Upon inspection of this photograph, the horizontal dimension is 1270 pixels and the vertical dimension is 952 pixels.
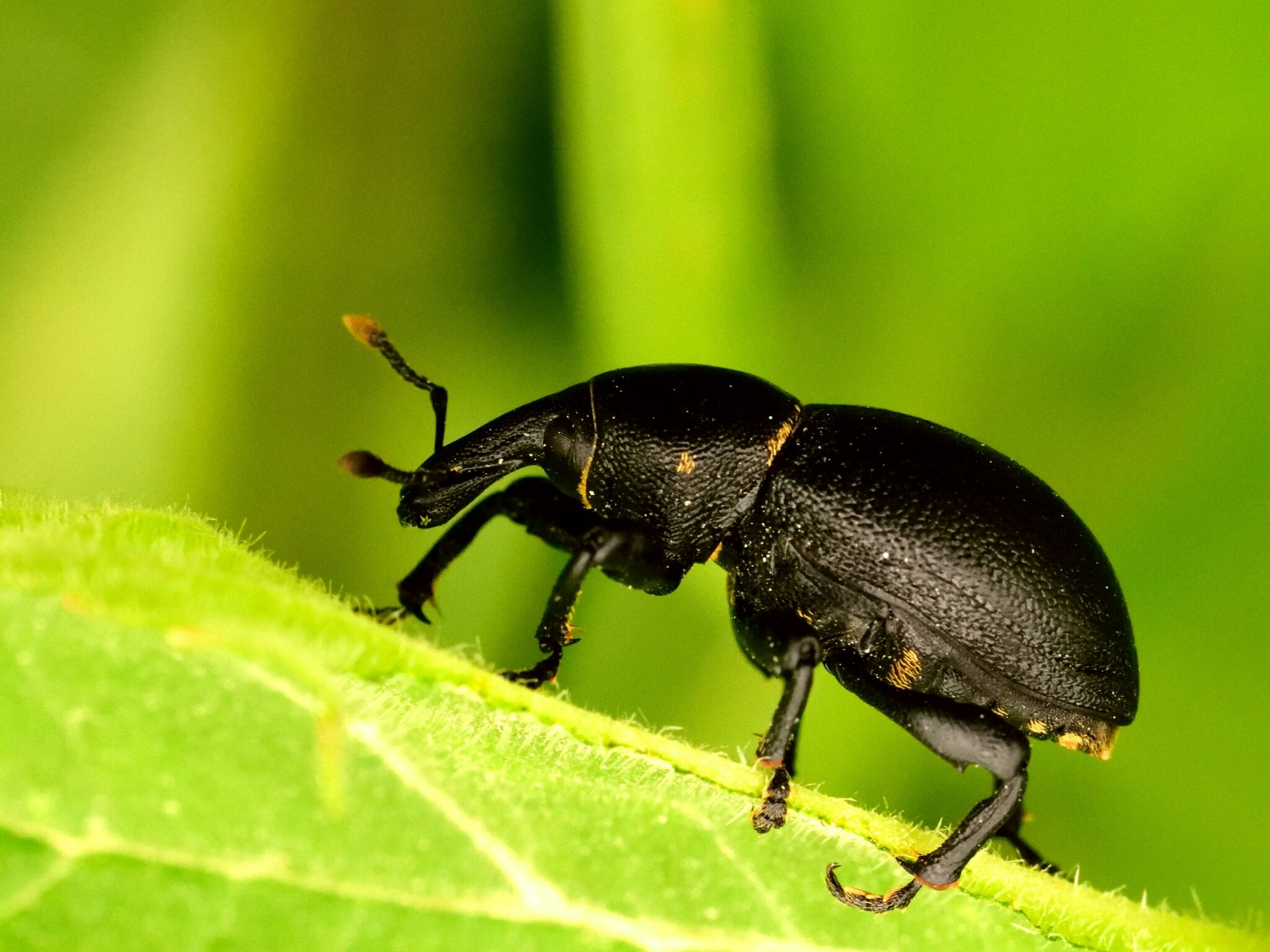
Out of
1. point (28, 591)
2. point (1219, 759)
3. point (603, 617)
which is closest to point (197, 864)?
point (28, 591)

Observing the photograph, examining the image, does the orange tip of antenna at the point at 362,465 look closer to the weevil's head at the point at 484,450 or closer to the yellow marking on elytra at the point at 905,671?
the weevil's head at the point at 484,450

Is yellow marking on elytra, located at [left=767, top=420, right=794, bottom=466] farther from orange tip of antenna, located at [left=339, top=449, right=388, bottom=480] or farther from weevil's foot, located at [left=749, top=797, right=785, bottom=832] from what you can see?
weevil's foot, located at [left=749, top=797, right=785, bottom=832]

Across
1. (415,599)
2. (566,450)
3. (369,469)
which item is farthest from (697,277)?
(415,599)

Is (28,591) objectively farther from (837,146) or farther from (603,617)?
(837,146)

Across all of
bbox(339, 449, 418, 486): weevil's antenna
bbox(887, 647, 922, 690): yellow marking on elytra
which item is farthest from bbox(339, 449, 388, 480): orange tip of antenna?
bbox(887, 647, 922, 690): yellow marking on elytra

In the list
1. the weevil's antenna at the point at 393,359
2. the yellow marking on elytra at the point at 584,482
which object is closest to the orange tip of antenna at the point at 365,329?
the weevil's antenna at the point at 393,359

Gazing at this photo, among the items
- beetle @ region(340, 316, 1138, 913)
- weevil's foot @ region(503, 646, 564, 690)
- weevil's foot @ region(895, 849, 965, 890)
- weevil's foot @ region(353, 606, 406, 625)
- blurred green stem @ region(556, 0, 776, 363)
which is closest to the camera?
weevil's foot @ region(895, 849, 965, 890)

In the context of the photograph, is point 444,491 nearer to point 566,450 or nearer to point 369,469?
point 369,469
